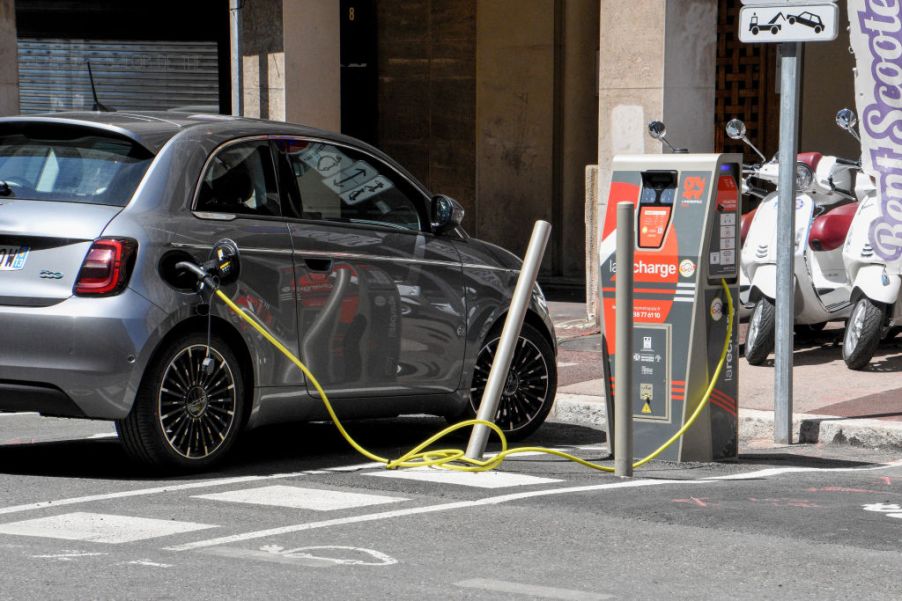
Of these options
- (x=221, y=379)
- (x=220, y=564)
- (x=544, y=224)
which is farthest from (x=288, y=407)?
(x=220, y=564)

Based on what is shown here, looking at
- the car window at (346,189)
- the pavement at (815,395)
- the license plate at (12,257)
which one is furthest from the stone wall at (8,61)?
the license plate at (12,257)

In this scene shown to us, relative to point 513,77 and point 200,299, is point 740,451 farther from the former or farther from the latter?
point 513,77

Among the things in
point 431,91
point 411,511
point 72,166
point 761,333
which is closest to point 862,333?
point 761,333

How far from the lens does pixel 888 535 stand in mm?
6699

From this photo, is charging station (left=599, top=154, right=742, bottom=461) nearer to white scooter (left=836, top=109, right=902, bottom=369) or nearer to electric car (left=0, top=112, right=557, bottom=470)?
electric car (left=0, top=112, right=557, bottom=470)

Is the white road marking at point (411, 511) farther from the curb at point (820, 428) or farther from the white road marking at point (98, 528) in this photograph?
the curb at point (820, 428)

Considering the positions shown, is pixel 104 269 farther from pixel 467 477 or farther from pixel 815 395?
pixel 815 395

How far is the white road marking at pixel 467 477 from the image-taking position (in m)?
7.90

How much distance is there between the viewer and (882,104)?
1145 centimetres

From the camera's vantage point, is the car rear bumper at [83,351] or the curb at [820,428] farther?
the curb at [820,428]

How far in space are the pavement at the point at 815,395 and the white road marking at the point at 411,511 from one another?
1.95 m

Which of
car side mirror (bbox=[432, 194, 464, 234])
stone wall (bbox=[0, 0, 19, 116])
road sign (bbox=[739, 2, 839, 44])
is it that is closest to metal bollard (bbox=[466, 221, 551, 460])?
car side mirror (bbox=[432, 194, 464, 234])

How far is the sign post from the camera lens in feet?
31.1

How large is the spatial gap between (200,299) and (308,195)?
37.9 inches
